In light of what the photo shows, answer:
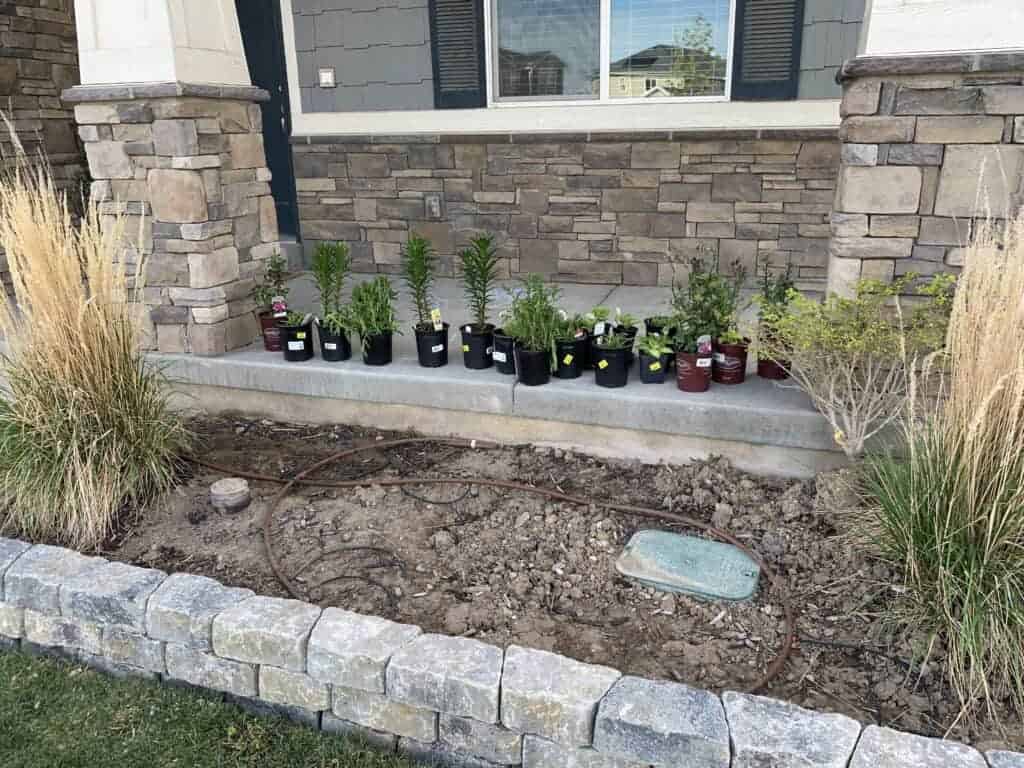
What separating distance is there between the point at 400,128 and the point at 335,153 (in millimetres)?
558

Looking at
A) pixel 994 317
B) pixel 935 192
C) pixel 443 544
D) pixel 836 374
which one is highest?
pixel 935 192

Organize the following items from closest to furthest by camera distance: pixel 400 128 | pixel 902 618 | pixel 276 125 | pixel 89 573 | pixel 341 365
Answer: pixel 902 618 → pixel 89 573 → pixel 341 365 → pixel 400 128 → pixel 276 125

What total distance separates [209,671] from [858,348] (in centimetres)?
222

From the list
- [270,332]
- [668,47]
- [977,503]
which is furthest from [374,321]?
[668,47]

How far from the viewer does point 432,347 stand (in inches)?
144

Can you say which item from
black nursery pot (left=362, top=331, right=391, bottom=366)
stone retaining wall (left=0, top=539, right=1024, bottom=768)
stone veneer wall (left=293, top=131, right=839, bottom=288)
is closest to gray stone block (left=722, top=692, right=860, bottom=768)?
stone retaining wall (left=0, top=539, right=1024, bottom=768)

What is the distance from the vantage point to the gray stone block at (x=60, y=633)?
2.39 meters

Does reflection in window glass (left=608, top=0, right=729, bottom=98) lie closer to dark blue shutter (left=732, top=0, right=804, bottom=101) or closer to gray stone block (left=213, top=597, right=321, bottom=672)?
dark blue shutter (left=732, top=0, right=804, bottom=101)

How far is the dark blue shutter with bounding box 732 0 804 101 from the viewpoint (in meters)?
4.75

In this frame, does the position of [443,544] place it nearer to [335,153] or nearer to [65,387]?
[65,387]

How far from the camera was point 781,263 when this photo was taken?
5.20 metres

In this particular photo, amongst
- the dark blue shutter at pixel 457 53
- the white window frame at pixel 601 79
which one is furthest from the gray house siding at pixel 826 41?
the dark blue shutter at pixel 457 53

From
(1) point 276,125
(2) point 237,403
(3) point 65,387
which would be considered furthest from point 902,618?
(1) point 276,125

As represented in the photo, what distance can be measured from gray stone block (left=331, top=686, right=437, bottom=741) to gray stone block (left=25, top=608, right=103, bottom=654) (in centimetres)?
83
